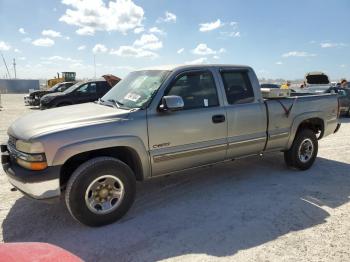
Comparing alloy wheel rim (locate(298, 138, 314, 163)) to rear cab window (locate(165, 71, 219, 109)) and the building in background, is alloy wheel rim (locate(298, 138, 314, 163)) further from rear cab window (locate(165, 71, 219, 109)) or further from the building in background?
the building in background

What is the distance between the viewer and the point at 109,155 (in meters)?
4.29

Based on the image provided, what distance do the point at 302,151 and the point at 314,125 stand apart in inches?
25.8

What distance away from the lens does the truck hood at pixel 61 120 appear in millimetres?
3781

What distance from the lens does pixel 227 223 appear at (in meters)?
4.10

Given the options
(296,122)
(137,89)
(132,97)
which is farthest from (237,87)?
(132,97)

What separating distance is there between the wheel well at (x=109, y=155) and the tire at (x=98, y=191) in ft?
0.62

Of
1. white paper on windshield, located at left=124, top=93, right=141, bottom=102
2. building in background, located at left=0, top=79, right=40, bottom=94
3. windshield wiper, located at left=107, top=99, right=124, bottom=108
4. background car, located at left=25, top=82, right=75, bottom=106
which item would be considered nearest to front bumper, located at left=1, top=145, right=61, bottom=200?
windshield wiper, located at left=107, top=99, right=124, bottom=108

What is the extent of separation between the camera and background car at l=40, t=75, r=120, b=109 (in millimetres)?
14883

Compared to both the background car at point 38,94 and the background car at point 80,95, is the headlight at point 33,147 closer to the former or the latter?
the background car at point 80,95

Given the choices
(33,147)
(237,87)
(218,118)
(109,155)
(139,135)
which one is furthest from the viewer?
(237,87)

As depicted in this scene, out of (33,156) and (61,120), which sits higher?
(61,120)

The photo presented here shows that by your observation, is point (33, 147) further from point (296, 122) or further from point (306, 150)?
point (306, 150)

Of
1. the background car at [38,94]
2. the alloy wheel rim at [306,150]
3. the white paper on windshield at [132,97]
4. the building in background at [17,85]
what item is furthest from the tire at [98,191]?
the building in background at [17,85]

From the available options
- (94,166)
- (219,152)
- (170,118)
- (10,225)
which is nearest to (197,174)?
(219,152)
